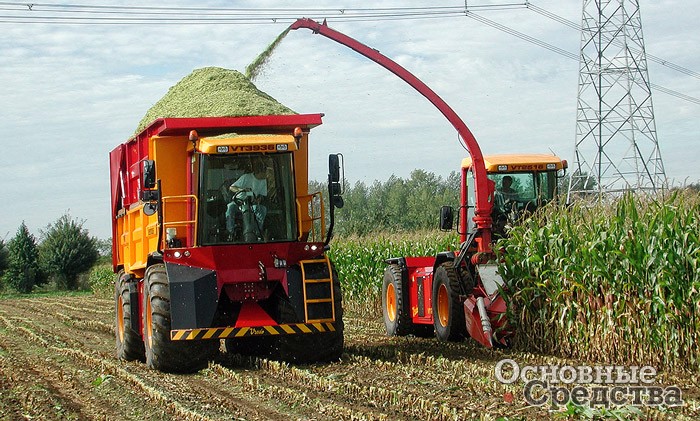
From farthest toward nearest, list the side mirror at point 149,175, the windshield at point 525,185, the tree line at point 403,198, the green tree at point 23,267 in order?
the green tree at point 23,267
the tree line at point 403,198
the windshield at point 525,185
the side mirror at point 149,175

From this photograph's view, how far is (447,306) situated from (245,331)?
351cm

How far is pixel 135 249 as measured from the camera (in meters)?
13.4

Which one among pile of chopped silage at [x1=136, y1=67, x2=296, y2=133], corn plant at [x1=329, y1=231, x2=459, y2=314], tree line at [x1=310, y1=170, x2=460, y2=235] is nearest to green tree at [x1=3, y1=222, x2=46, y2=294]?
tree line at [x1=310, y1=170, x2=460, y2=235]

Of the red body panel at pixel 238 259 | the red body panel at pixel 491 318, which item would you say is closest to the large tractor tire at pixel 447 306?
the red body panel at pixel 491 318

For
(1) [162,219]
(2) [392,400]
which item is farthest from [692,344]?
(1) [162,219]

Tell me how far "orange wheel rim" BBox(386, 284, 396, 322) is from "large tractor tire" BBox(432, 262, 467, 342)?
6.51 ft

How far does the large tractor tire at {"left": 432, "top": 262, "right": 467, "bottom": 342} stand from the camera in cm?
1328

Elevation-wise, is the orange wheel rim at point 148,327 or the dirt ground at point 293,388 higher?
the orange wheel rim at point 148,327

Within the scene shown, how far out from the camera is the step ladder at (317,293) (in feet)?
38.2

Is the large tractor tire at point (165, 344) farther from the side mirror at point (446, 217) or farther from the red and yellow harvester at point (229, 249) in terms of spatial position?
the side mirror at point (446, 217)

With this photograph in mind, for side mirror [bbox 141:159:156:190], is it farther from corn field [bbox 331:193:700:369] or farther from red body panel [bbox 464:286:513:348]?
corn field [bbox 331:193:700:369]

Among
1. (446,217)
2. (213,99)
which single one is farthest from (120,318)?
(446,217)

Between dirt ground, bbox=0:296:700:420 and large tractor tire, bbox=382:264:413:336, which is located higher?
large tractor tire, bbox=382:264:413:336

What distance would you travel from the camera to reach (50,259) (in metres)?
57.2
